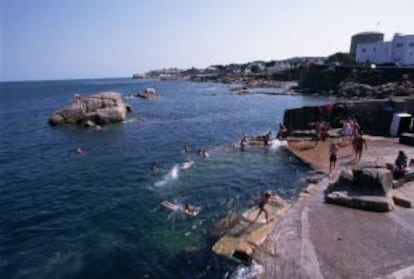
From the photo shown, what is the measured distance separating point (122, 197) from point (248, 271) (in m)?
12.4

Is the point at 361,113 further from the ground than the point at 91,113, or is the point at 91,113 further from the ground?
the point at 361,113

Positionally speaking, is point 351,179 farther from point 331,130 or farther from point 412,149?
point 331,130

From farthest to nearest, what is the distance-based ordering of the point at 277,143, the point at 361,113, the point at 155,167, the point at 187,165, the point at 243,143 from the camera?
1. the point at 361,113
2. the point at 277,143
3. the point at 243,143
4. the point at 155,167
5. the point at 187,165

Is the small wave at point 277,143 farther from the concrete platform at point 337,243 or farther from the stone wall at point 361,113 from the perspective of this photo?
the concrete platform at point 337,243

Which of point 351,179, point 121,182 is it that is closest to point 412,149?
point 351,179

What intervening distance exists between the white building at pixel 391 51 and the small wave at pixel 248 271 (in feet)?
301

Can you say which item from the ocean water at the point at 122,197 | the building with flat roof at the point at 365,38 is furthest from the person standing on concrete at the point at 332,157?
the building with flat roof at the point at 365,38

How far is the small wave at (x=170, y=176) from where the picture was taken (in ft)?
86.7

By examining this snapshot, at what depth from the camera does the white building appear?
92125 mm

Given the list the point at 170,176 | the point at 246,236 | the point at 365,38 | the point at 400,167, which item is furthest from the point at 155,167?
the point at 365,38

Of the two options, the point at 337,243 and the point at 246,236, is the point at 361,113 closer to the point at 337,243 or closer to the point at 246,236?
the point at 337,243

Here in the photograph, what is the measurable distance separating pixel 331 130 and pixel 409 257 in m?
24.2

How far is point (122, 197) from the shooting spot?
78.9 ft

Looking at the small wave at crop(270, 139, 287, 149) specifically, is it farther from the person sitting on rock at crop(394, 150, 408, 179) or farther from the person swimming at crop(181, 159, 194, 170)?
the person sitting on rock at crop(394, 150, 408, 179)
